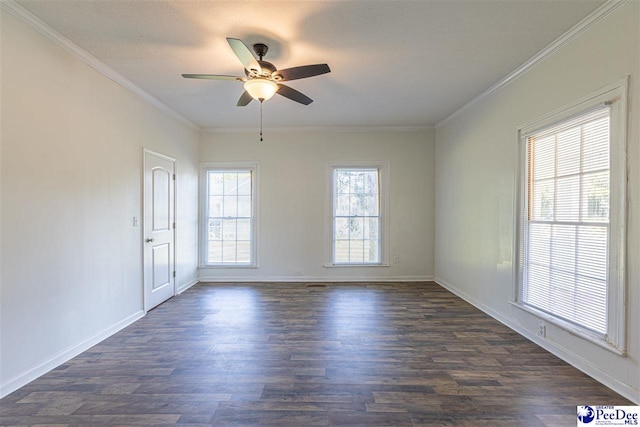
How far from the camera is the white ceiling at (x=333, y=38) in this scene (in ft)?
6.72

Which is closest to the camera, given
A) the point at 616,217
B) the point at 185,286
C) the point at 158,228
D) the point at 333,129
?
the point at 616,217

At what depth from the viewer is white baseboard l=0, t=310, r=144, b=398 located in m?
2.03

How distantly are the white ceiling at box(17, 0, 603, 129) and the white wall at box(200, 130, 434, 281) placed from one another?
57.8 inches

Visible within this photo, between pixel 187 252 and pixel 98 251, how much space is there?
1915 millimetres

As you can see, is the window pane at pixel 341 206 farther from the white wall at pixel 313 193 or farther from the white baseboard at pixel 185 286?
the white baseboard at pixel 185 286

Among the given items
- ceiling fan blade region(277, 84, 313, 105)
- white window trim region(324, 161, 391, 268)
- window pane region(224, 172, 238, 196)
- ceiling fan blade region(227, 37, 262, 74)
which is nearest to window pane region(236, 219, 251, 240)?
window pane region(224, 172, 238, 196)

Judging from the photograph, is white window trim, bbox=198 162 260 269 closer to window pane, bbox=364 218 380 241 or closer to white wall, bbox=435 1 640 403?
window pane, bbox=364 218 380 241

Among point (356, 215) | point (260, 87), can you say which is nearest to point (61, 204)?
point (260, 87)

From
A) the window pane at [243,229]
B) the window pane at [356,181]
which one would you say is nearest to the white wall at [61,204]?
the window pane at [243,229]

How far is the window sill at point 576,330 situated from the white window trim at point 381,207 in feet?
7.75

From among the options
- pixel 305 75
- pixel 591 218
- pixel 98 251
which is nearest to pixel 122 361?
pixel 98 251

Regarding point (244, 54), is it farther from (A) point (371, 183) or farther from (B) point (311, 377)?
(A) point (371, 183)

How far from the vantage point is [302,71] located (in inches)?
91.8

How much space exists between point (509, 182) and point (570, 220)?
842mm
